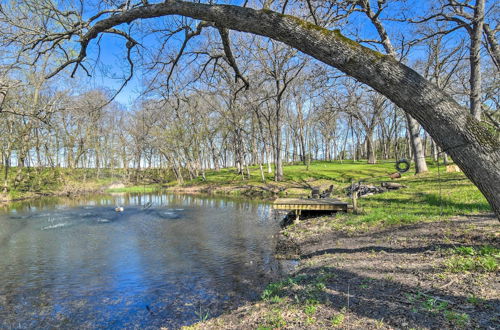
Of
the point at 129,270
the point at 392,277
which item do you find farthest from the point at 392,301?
the point at 129,270

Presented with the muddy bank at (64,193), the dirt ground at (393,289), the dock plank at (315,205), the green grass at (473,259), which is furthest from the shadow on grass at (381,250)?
the muddy bank at (64,193)

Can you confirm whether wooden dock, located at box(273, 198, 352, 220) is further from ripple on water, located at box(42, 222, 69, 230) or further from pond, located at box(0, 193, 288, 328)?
ripple on water, located at box(42, 222, 69, 230)

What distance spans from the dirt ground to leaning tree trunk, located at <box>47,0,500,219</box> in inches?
51.1

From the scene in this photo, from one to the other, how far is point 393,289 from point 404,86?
2.82m

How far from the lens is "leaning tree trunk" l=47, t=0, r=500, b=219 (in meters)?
3.32

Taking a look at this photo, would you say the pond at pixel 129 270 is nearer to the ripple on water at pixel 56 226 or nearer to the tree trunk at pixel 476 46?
the ripple on water at pixel 56 226

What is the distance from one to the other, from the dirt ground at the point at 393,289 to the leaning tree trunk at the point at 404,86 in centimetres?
130

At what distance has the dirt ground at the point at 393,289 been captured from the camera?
352 cm

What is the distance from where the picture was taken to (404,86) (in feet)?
11.5

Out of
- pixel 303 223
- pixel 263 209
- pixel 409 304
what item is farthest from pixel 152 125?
pixel 409 304

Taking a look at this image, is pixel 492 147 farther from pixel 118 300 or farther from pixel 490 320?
pixel 118 300

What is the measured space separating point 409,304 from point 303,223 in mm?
8946

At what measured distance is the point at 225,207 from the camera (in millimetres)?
20406

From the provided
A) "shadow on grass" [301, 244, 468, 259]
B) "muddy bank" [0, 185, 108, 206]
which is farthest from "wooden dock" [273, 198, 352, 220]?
"muddy bank" [0, 185, 108, 206]
